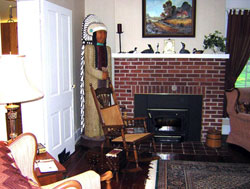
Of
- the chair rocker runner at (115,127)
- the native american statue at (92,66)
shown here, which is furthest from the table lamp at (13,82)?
the native american statue at (92,66)

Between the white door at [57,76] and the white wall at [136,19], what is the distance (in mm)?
1233

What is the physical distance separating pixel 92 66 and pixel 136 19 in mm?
1221

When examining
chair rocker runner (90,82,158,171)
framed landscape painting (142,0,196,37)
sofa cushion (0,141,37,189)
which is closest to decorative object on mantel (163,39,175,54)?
framed landscape painting (142,0,196,37)

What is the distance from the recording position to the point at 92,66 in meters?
4.34

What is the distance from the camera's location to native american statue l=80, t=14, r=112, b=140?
4.33m

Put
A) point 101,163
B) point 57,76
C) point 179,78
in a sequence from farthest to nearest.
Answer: point 179,78 → point 57,76 → point 101,163

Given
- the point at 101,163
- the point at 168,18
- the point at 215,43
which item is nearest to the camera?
the point at 101,163

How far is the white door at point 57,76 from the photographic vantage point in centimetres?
319

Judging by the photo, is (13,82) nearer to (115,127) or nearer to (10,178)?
(10,178)

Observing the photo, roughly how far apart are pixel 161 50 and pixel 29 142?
11.3 feet

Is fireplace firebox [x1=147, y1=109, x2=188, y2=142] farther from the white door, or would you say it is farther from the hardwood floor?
the white door

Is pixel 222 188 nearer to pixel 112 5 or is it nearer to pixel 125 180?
pixel 125 180

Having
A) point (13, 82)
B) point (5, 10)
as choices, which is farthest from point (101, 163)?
point (5, 10)

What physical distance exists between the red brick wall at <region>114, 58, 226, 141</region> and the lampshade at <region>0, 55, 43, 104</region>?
293 cm
